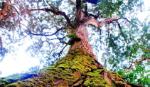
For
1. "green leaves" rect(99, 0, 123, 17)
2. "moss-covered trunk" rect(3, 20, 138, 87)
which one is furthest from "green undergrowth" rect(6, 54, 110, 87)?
"green leaves" rect(99, 0, 123, 17)

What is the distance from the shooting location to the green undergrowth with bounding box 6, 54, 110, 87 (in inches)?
196

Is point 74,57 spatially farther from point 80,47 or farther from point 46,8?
point 46,8

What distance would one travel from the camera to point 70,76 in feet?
18.0

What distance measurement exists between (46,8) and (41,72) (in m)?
4.40

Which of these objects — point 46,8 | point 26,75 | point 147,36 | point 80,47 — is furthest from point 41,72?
point 147,36

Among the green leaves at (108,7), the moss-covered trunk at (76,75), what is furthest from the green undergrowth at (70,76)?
the green leaves at (108,7)

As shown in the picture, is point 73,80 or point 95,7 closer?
point 73,80

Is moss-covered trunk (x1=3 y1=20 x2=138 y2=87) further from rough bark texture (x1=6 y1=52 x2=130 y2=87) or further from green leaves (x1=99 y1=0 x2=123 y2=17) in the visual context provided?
green leaves (x1=99 y1=0 x2=123 y2=17)

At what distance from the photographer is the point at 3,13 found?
248 inches

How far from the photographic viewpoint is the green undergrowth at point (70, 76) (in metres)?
4.97

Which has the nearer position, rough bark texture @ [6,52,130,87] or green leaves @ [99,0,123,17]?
rough bark texture @ [6,52,130,87]

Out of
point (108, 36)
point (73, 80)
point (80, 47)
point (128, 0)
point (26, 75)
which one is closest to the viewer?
point (73, 80)

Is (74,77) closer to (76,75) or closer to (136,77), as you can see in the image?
(76,75)

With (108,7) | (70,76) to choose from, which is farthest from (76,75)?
(108,7)
